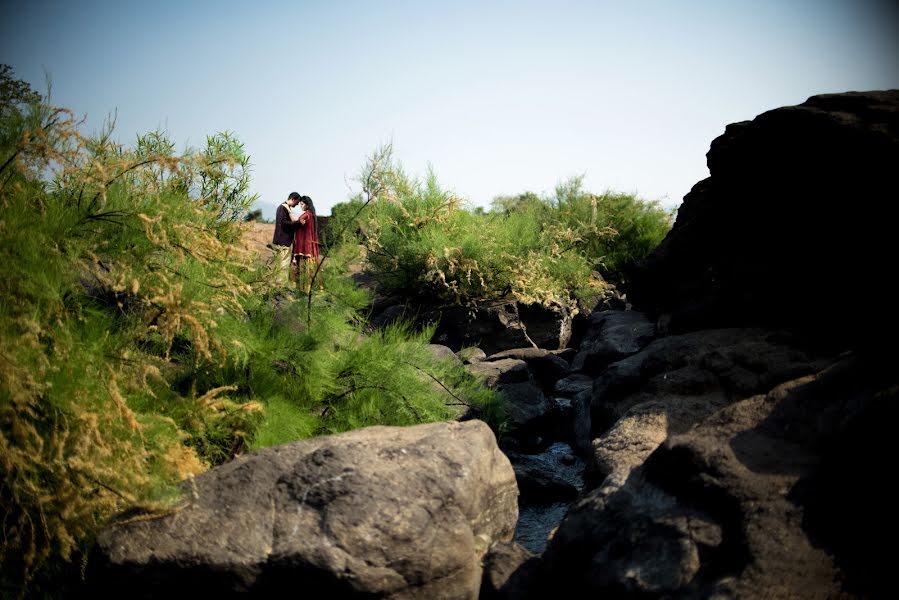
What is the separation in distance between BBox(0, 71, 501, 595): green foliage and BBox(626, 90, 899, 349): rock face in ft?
10.5

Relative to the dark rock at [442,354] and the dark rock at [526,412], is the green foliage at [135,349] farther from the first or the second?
the dark rock at [526,412]

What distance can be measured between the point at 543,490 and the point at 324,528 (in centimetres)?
303

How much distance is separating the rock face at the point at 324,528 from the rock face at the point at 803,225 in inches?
109

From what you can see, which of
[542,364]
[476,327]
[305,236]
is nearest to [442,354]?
[542,364]

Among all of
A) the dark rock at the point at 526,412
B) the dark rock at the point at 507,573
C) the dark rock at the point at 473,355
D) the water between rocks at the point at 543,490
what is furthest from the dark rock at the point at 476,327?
the dark rock at the point at 507,573

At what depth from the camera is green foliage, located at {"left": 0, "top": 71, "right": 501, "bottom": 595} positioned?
378 centimetres

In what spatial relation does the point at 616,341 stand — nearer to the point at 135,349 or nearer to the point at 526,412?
the point at 526,412

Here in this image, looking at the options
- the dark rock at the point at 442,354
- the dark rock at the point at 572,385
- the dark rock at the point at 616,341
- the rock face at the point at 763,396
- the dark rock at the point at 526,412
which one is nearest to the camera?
the rock face at the point at 763,396

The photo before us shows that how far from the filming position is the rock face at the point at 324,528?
3.75m

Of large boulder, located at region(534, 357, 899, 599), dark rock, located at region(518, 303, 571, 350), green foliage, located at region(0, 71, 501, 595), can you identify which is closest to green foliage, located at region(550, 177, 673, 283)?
dark rock, located at region(518, 303, 571, 350)

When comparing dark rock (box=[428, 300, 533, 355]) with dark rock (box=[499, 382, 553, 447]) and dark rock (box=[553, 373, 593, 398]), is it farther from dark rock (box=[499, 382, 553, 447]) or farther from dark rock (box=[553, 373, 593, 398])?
dark rock (box=[499, 382, 553, 447])

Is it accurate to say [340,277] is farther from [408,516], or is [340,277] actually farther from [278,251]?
[408,516]

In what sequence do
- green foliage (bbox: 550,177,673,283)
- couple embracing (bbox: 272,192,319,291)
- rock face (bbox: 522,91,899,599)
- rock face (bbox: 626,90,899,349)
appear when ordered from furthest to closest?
1. green foliage (bbox: 550,177,673,283)
2. couple embracing (bbox: 272,192,319,291)
3. rock face (bbox: 626,90,899,349)
4. rock face (bbox: 522,91,899,599)

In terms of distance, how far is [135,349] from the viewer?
449 centimetres
